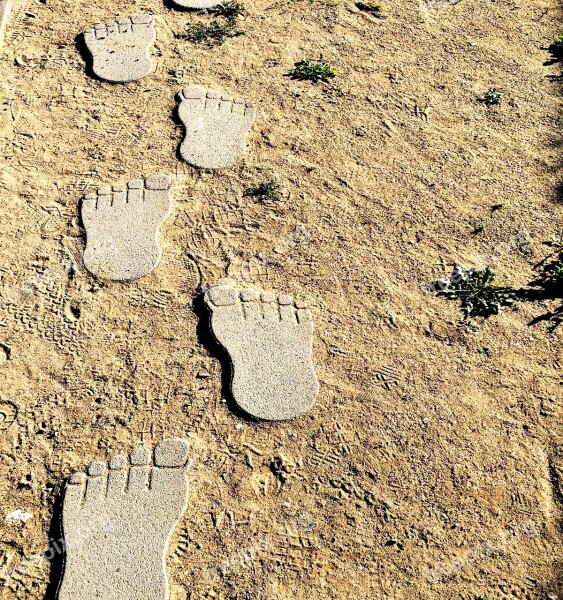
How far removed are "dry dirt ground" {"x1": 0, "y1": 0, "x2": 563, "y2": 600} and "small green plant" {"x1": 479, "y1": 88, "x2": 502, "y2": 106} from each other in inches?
3.8

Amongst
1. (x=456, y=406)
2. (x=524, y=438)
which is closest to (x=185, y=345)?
(x=456, y=406)

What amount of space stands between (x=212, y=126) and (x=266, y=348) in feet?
5.97

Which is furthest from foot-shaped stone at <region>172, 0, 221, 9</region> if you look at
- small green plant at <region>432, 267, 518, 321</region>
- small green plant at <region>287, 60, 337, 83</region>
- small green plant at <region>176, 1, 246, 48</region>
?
small green plant at <region>432, 267, 518, 321</region>

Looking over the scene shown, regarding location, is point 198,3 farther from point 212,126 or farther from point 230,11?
point 212,126

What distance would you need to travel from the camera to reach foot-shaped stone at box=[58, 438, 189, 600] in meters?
2.53

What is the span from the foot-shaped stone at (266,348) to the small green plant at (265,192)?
2.42 feet

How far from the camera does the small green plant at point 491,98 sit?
4.66 meters

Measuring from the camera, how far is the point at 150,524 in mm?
2676

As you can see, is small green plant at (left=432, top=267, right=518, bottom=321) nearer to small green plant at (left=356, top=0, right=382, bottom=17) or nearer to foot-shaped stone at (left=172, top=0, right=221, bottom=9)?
small green plant at (left=356, top=0, right=382, bottom=17)

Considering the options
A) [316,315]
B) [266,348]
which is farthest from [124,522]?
[316,315]

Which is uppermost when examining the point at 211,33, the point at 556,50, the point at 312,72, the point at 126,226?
the point at 556,50

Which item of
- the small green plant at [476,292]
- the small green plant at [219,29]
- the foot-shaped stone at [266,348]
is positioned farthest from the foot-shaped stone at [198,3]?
the small green plant at [476,292]

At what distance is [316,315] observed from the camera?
133 inches

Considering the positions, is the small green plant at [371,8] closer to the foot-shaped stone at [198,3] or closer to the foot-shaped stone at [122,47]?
the foot-shaped stone at [198,3]
